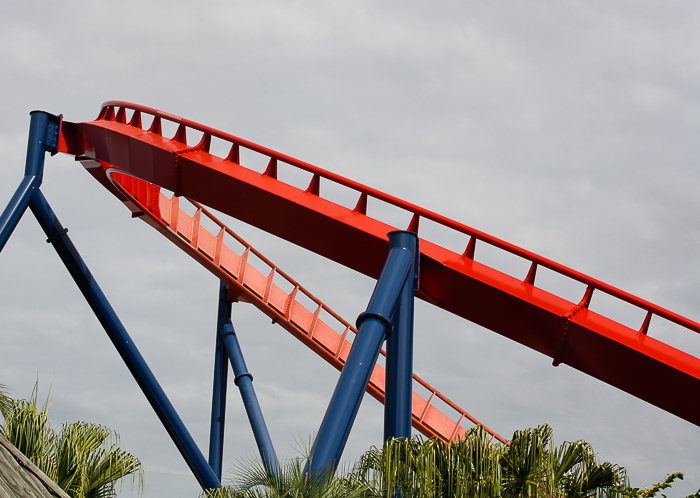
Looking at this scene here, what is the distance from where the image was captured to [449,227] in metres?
8.27

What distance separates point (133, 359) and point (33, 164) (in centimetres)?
270

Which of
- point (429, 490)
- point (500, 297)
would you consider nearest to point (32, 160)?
point (500, 297)

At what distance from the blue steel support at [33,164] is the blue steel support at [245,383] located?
3.93 m

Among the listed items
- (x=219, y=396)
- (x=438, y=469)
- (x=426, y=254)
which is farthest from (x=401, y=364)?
(x=219, y=396)

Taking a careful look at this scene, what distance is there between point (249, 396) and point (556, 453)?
284 inches

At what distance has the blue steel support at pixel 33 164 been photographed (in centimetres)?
883

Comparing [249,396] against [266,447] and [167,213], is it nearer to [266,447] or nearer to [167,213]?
[266,447]

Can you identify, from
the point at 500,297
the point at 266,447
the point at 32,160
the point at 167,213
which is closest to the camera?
the point at 500,297

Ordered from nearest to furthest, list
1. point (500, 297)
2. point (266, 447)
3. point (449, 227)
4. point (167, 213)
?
1. point (500, 297)
2. point (449, 227)
3. point (266, 447)
4. point (167, 213)

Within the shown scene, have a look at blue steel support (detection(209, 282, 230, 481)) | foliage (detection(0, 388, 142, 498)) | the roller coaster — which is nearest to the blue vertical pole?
the roller coaster

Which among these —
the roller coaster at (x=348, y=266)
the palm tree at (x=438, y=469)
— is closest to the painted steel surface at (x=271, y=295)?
the roller coaster at (x=348, y=266)

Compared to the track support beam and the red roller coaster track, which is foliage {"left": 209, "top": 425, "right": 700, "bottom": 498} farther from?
the track support beam

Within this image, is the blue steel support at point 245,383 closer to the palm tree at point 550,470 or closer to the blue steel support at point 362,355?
the blue steel support at point 362,355

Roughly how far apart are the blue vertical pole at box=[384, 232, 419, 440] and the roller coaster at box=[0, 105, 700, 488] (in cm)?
1
